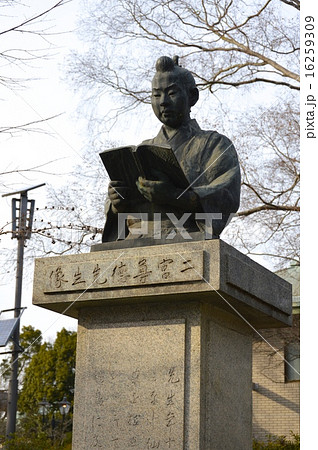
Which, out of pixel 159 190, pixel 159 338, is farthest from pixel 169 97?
pixel 159 338

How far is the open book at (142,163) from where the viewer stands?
14.8 ft

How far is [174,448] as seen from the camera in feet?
14.3

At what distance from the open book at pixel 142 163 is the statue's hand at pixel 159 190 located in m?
0.05

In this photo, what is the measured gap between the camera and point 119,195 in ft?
16.1

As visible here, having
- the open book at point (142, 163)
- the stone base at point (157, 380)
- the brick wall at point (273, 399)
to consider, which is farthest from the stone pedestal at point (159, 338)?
the brick wall at point (273, 399)

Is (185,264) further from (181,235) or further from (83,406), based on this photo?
(83,406)

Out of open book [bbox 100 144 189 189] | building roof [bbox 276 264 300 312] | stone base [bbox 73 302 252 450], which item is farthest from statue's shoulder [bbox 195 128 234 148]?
building roof [bbox 276 264 300 312]

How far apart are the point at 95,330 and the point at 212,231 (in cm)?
107

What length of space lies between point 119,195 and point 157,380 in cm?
130

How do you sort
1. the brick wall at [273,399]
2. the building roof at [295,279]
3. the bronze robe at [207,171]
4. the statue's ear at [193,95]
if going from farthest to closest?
the brick wall at [273,399]
the building roof at [295,279]
the statue's ear at [193,95]
the bronze robe at [207,171]

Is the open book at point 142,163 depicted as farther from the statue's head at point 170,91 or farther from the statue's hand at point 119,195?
the statue's head at point 170,91

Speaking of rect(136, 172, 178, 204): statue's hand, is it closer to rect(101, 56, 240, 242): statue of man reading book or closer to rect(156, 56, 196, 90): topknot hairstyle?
rect(101, 56, 240, 242): statue of man reading book

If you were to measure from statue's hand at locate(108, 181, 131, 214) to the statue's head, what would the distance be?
729 millimetres

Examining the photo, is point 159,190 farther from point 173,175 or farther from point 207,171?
point 207,171
